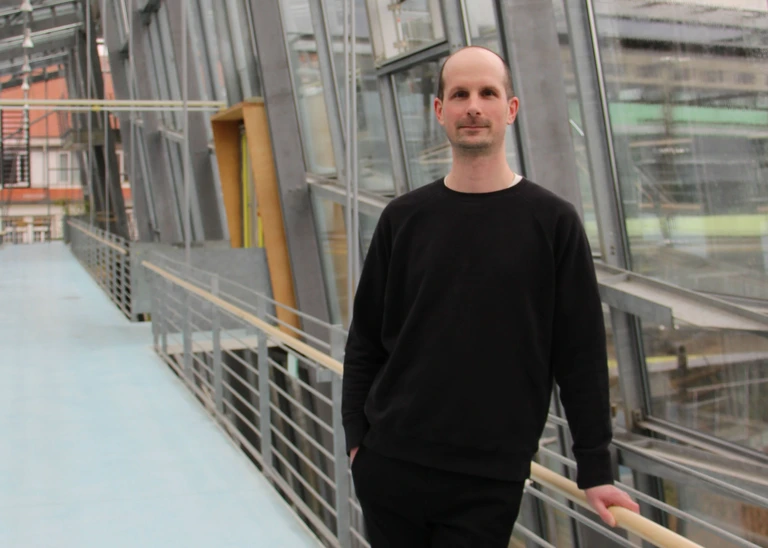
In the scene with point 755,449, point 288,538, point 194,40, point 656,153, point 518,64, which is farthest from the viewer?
point 194,40

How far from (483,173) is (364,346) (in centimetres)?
35

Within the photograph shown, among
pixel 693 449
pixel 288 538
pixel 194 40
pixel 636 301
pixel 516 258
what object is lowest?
pixel 693 449

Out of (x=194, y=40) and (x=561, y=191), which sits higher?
(x=194, y=40)

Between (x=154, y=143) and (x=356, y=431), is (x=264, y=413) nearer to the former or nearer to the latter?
(x=356, y=431)

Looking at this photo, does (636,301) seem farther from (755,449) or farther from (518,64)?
(518,64)

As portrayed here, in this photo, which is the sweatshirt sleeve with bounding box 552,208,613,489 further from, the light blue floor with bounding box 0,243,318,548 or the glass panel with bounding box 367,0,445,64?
the glass panel with bounding box 367,0,445,64

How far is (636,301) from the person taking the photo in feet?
14.1

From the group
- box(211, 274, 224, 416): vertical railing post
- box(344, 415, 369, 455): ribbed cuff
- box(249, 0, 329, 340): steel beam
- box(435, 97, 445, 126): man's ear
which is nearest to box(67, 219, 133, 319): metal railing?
box(249, 0, 329, 340): steel beam

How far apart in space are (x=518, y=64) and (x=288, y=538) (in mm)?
2644

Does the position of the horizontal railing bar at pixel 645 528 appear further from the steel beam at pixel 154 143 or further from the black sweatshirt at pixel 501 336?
the steel beam at pixel 154 143

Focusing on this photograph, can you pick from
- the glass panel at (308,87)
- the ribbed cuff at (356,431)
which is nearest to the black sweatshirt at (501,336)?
the ribbed cuff at (356,431)

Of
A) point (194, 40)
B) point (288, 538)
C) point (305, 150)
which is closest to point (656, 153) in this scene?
point (288, 538)

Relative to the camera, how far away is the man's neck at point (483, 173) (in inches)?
51.2

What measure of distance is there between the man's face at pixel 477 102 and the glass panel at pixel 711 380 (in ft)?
9.81
